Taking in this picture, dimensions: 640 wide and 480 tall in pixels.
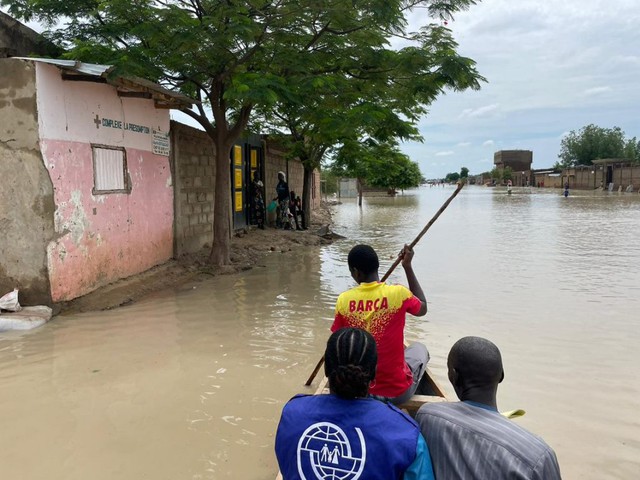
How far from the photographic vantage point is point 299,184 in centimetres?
2405

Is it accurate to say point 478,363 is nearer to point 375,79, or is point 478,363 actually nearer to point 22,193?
point 22,193

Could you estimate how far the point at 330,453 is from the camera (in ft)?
5.79

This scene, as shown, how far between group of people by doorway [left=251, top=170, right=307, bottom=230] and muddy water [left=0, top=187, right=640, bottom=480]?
6.00 m

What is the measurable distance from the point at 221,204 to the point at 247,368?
569cm

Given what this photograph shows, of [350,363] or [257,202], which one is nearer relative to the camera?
[350,363]

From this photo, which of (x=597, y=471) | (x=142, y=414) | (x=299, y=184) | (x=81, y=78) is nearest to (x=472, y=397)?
(x=597, y=471)

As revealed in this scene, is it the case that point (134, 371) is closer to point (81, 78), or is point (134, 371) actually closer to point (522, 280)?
point (81, 78)

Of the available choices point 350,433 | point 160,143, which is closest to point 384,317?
point 350,433

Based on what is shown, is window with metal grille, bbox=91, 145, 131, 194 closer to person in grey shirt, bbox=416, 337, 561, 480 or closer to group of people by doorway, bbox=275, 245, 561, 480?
group of people by doorway, bbox=275, 245, 561, 480

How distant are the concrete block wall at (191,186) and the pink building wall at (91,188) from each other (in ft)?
1.78

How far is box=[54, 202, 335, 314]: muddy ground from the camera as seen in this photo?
285 inches

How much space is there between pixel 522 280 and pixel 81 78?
26.3 feet

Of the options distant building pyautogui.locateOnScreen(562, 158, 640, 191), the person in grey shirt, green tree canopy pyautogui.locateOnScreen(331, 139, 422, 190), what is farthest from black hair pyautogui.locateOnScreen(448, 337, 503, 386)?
distant building pyautogui.locateOnScreen(562, 158, 640, 191)

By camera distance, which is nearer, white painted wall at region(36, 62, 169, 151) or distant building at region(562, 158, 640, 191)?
white painted wall at region(36, 62, 169, 151)
